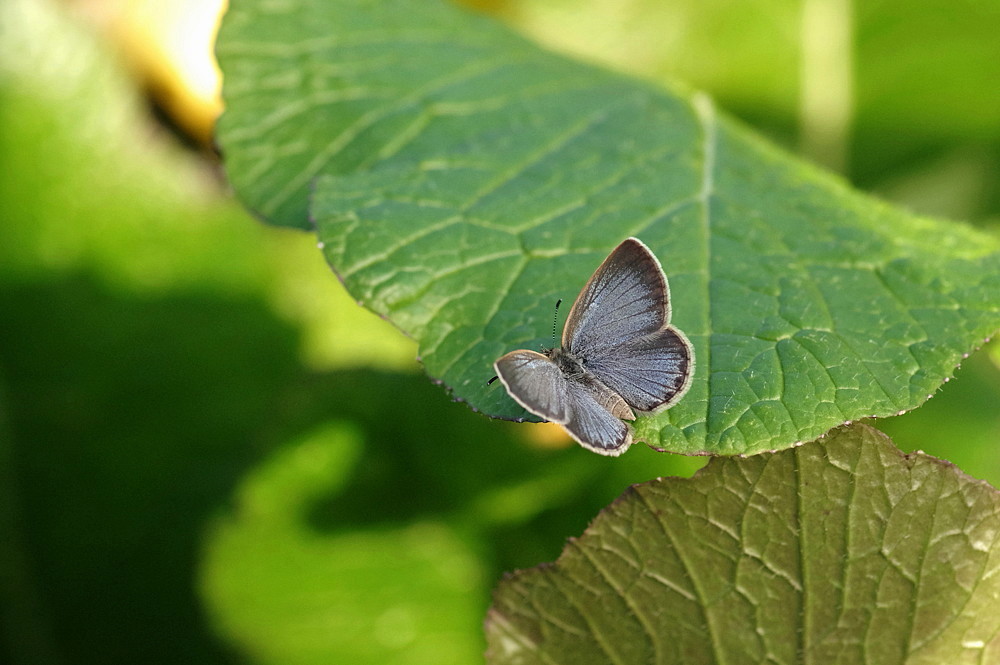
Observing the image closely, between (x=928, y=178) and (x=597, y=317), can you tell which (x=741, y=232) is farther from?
(x=928, y=178)

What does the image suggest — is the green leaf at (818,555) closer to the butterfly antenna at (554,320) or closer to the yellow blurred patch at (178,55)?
the butterfly antenna at (554,320)

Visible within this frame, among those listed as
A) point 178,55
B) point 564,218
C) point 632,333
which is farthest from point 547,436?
point 178,55

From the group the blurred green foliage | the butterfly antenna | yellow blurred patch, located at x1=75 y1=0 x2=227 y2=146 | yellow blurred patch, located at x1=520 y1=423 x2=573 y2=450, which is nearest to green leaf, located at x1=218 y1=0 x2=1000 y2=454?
the butterfly antenna

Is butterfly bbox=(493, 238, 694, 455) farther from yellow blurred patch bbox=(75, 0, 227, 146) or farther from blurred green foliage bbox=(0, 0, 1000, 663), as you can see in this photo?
yellow blurred patch bbox=(75, 0, 227, 146)

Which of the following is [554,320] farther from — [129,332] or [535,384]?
[129,332]

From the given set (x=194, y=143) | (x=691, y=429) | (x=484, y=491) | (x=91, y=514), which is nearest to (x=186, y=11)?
(x=194, y=143)

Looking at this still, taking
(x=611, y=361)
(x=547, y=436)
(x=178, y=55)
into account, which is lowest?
(x=547, y=436)
